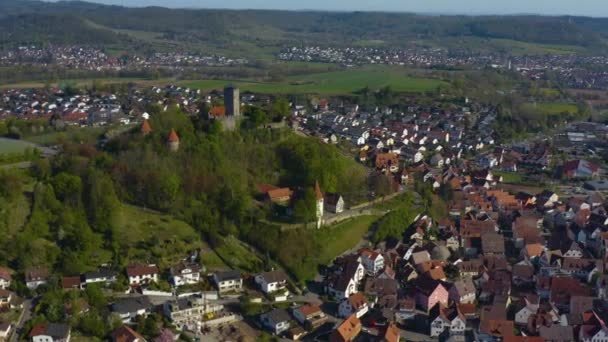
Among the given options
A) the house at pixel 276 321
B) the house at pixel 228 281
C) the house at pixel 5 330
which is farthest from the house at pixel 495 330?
the house at pixel 5 330

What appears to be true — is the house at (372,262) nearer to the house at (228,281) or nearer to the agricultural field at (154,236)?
the house at (228,281)

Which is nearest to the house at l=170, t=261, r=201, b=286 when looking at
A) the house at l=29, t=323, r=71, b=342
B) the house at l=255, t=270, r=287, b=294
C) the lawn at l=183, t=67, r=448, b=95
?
the house at l=255, t=270, r=287, b=294

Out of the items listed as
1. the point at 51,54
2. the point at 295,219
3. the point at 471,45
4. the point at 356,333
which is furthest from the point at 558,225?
the point at 471,45

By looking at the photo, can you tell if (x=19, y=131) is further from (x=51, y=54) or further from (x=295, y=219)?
(x=51, y=54)

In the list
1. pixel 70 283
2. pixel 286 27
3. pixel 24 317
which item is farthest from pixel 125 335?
pixel 286 27

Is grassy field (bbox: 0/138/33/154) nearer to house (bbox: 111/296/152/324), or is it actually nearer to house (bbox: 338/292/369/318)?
house (bbox: 111/296/152/324)

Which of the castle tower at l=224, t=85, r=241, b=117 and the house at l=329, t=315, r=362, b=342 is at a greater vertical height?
→ the castle tower at l=224, t=85, r=241, b=117

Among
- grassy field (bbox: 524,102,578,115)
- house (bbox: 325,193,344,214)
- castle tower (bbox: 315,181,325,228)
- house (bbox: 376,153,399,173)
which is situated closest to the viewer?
castle tower (bbox: 315,181,325,228)
